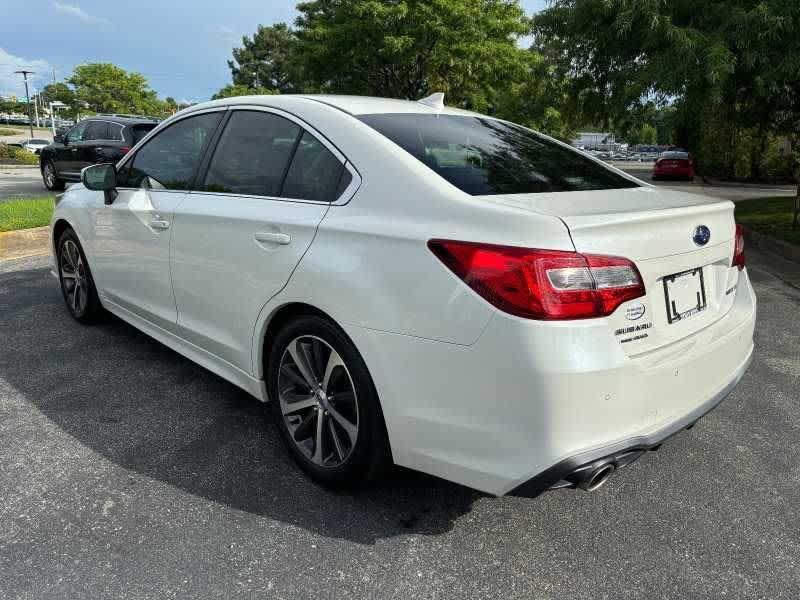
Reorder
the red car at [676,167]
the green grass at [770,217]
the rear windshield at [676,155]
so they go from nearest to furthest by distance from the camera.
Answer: the green grass at [770,217] < the red car at [676,167] < the rear windshield at [676,155]

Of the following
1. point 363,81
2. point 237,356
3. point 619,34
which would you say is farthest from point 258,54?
point 237,356

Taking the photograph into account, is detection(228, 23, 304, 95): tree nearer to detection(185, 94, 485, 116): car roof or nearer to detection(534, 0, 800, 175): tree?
detection(534, 0, 800, 175): tree

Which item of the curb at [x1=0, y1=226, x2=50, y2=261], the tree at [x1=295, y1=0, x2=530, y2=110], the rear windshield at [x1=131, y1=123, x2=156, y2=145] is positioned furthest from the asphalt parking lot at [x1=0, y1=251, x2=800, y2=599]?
the tree at [x1=295, y1=0, x2=530, y2=110]

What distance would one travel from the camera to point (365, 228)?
7.74 feet

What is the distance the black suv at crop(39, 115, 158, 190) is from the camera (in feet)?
41.2

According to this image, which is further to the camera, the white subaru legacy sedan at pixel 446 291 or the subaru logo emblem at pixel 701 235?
the subaru logo emblem at pixel 701 235

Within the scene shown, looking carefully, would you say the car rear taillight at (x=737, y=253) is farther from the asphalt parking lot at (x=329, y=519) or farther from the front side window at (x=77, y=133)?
the front side window at (x=77, y=133)

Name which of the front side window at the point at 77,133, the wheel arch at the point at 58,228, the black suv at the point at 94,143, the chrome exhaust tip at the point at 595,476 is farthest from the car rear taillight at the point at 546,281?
the front side window at the point at 77,133

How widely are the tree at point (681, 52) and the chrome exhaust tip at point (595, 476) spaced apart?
7.36m

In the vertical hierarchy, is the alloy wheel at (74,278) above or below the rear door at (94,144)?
below

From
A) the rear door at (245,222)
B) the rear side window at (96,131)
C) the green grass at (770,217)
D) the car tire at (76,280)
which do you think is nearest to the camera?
the rear door at (245,222)

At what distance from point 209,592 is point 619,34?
31.3 feet

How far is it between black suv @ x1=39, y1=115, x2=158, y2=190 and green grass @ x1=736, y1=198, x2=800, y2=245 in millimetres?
11270

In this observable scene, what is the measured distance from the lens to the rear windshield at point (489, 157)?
2484mm
